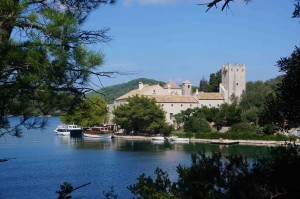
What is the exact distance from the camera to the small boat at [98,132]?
44.4 m

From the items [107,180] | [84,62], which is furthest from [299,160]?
[107,180]

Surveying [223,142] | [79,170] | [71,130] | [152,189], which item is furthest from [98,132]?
[152,189]

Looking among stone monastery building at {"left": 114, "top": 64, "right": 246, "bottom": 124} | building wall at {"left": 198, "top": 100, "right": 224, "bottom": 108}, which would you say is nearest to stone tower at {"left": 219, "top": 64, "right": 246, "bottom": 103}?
stone monastery building at {"left": 114, "top": 64, "right": 246, "bottom": 124}

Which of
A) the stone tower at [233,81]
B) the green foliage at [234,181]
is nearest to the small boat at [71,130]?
the stone tower at [233,81]

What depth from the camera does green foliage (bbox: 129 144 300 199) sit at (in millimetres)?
3785

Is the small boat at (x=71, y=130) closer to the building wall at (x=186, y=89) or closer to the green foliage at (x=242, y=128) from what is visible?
Answer: the building wall at (x=186, y=89)

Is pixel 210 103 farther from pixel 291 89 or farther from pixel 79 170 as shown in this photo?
pixel 291 89

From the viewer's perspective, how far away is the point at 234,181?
13.5 ft

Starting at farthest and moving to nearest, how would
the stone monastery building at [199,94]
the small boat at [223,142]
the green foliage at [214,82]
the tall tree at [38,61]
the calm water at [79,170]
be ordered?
the green foliage at [214,82]
the stone monastery building at [199,94]
the small boat at [223,142]
the calm water at [79,170]
the tall tree at [38,61]

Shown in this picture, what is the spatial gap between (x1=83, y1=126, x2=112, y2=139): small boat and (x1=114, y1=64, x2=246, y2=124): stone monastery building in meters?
4.55

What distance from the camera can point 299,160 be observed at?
4035 millimetres

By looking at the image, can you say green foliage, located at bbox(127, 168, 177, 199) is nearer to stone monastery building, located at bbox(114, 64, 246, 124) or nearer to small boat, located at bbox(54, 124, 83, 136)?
stone monastery building, located at bbox(114, 64, 246, 124)

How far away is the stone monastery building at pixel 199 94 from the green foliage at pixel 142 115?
142 inches

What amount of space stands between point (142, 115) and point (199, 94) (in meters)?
10.4
